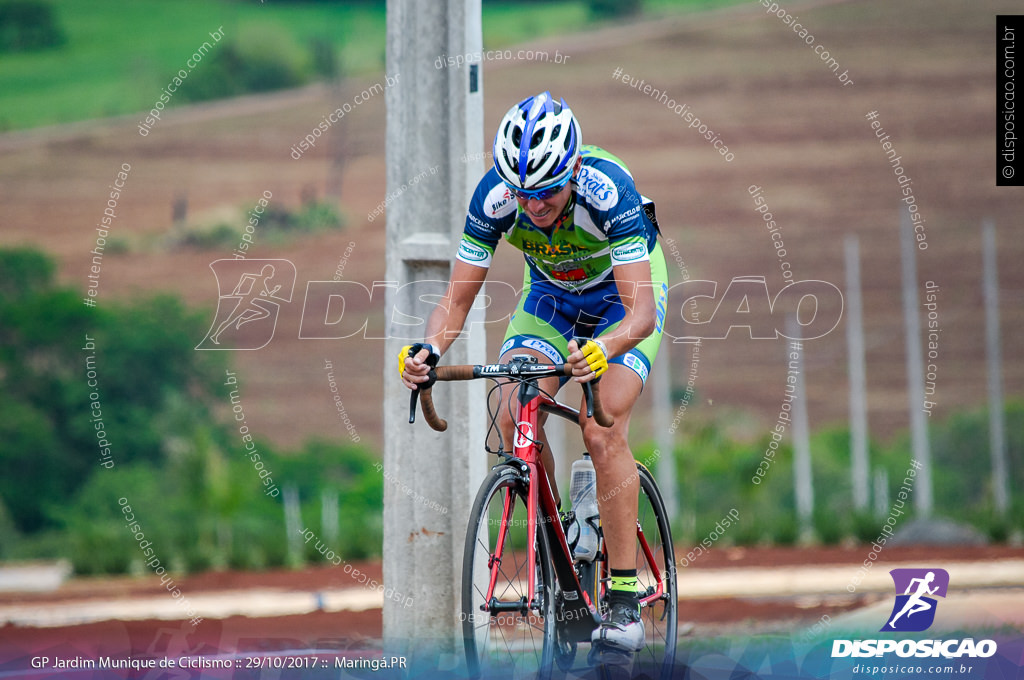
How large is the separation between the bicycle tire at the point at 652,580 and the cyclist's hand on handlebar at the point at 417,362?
3.78 ft

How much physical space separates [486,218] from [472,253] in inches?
6.1

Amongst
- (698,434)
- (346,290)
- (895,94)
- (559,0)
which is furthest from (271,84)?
(698,434)

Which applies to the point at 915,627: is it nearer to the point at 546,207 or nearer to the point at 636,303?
the point at 636,303

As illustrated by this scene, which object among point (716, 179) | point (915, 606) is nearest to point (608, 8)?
point (716, 179)

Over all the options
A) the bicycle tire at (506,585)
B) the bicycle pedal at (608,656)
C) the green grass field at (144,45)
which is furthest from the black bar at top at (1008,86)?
the green grass field at (144,45)

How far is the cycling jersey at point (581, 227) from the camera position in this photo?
4238 mm

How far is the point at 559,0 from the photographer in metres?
Answer: 47.3

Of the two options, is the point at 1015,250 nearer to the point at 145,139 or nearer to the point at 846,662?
the point at 145,139

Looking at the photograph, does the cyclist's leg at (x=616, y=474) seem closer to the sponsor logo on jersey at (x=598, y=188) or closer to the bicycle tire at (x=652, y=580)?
the bicycle tire at (x=652, y=580)

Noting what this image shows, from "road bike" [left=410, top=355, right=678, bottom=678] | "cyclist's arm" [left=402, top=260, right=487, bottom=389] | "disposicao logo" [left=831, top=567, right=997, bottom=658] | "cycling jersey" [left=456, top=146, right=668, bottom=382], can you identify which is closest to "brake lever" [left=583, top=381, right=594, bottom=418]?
"road bike" [left=410, top=355, right=678, bottom=678]

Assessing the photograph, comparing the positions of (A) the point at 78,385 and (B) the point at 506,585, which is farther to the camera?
(A) the point at 78,385

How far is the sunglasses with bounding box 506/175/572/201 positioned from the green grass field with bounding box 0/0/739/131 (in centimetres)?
4180

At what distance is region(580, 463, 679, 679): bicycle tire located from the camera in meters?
4.51

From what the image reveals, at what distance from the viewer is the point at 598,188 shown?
426cm
